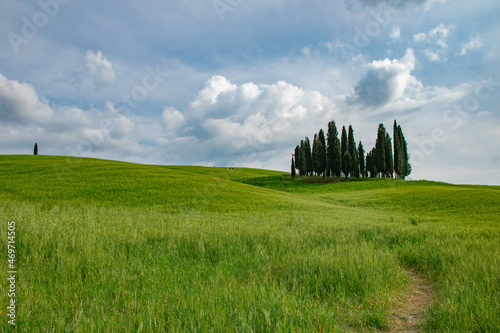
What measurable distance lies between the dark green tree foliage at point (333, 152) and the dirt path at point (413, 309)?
70522 mm

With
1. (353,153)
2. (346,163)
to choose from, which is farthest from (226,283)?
(353,153)

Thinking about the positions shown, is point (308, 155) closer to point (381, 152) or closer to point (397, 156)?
point (381, 152)

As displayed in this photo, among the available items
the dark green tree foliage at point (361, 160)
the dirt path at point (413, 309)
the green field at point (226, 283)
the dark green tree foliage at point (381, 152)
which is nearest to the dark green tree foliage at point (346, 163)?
the dark green tree foliage at point (381, 152)

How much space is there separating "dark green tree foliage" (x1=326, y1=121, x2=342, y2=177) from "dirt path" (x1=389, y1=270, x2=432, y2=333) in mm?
70522

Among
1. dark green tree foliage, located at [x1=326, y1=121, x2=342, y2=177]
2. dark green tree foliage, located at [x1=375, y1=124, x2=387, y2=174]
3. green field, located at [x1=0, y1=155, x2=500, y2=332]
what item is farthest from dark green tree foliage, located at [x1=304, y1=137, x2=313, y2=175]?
green field, located at [x1=0, y1=155, x2=500, y2=332]

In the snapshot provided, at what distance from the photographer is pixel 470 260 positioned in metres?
5.44

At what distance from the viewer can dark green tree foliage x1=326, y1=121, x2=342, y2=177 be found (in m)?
72.0

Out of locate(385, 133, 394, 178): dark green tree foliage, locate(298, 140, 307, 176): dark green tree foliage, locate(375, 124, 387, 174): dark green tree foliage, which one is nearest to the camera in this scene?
locate(375, 124, 387, 174): dark green tree foliage

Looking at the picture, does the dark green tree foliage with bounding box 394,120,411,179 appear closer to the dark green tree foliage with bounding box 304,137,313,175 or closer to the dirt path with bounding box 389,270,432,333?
the dark green tree foliage with bounding box 304,137,313,175

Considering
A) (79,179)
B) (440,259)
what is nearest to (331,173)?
(79,179)

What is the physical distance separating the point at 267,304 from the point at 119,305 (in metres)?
1.92

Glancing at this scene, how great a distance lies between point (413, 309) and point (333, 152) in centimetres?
7319

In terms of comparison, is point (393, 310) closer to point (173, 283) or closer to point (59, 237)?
point (173, 283)

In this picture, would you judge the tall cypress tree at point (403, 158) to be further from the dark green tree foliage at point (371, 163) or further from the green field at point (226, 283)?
the green field at point (226, 283)
